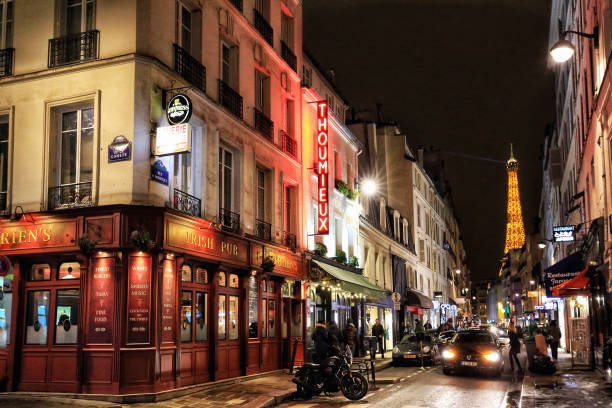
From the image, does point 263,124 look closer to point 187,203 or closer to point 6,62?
point 187,203

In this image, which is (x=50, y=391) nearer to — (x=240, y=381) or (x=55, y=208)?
(x=55, y=208)

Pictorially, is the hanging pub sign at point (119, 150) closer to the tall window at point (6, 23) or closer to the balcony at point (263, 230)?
the tall window at point (6, 23)

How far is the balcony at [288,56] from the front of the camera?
23.1 meters

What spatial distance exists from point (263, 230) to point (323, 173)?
465cm

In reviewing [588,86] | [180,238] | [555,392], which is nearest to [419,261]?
[588,86]

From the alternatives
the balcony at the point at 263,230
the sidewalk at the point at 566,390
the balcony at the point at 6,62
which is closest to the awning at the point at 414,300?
the sidewalk at the point at 566,390

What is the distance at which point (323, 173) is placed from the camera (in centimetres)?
2389

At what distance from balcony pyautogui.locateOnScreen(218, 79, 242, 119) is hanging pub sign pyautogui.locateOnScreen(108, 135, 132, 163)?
435 centimetres

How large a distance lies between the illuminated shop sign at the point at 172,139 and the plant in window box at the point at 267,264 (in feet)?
20.0

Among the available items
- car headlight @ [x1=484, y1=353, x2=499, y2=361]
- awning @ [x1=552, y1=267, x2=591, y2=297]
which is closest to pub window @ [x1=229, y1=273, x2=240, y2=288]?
car headlight @ [x1=484, y1=353, x2=499, y2=361]

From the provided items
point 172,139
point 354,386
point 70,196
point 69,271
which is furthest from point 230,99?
point 354,386

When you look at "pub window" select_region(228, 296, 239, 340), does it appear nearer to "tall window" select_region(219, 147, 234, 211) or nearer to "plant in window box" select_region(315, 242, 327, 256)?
"tall window" select_region(219, 147, 234, 211)

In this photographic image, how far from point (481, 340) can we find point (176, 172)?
11668 millimetres

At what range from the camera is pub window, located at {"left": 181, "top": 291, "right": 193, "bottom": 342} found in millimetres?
15288
